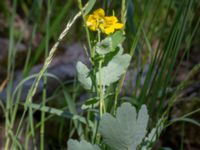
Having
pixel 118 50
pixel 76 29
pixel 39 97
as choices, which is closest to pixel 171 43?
pixel 118 50

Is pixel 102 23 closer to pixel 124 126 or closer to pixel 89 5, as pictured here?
pixel 89 5

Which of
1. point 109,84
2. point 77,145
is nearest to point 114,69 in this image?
point 109,84

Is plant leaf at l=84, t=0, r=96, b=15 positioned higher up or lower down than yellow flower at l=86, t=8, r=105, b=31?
higher up

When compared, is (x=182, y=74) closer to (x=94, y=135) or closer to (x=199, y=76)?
(x=199, y=76)

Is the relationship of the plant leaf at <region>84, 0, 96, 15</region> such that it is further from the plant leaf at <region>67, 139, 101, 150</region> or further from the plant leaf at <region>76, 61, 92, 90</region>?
the plant leaf at <region>67, 139, 101, 150</region>

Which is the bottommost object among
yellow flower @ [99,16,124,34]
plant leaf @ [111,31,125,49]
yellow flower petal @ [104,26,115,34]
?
plant leaf @ [111,31,125,49]

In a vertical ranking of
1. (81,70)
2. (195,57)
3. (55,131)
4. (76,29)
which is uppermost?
(76,29)

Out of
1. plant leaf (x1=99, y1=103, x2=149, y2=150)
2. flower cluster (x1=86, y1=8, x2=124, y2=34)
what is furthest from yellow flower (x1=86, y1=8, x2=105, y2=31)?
plant leaf (x1=99, y1=103, x2=149, y2=150)
